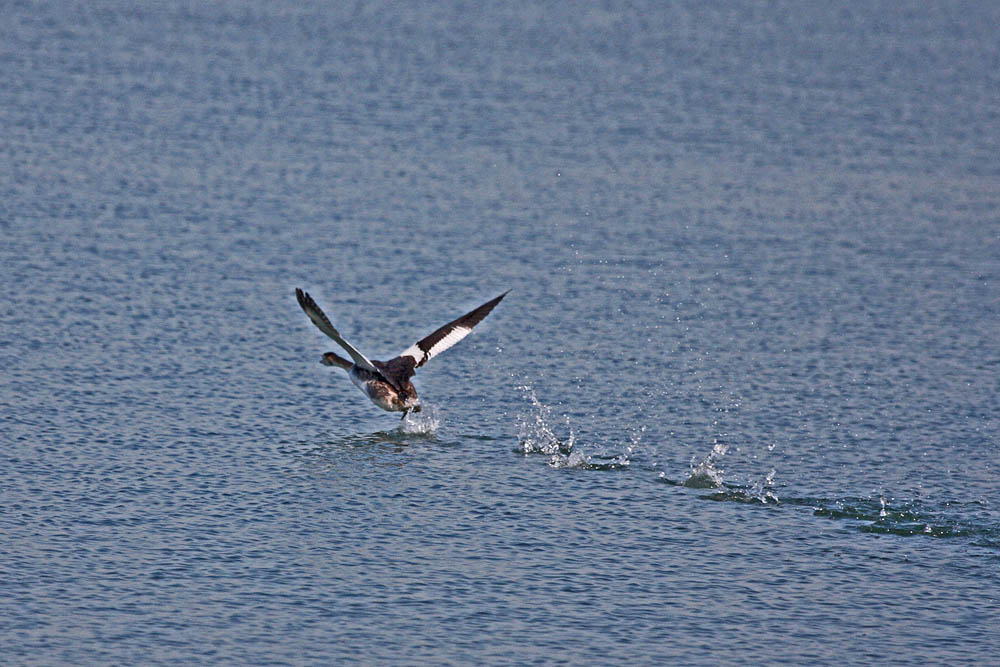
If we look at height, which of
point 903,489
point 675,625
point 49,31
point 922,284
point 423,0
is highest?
point 423,0

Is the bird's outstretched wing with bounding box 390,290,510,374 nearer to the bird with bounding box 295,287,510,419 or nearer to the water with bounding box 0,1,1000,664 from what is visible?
the bird with bounding box 295,287,510,419

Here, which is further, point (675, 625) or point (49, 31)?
point (49, 31)

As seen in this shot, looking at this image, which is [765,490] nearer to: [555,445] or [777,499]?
[777,499]

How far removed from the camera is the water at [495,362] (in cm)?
1636

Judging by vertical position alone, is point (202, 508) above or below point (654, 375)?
below

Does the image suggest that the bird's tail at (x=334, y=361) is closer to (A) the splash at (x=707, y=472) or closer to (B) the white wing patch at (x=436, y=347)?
(B) the white wing patch at (x=436, y=347)

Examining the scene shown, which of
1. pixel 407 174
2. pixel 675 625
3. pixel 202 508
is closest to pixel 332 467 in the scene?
pixel 202 508

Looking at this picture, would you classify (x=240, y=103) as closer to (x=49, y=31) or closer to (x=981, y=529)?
(x=49, y=31)

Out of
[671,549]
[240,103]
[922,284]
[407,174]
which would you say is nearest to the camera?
[671,549]

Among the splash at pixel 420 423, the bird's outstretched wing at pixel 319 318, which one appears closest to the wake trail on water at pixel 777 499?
the splash at pixel 420 423

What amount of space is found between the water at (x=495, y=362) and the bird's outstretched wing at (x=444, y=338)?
3.49 feet

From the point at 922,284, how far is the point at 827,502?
39.2 feet

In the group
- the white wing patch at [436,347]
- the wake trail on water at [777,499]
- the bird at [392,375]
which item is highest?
the white wing patch at [436,347]

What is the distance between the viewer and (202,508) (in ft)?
61.0
